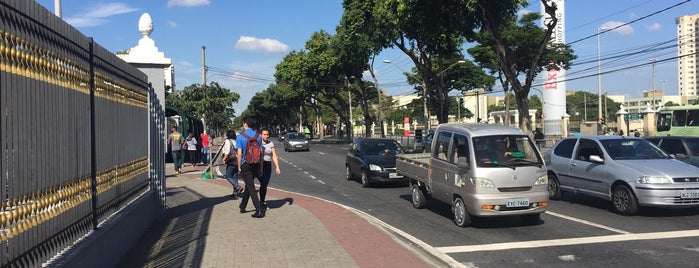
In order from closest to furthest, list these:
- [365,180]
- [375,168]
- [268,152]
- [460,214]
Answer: [460,214], [268,152], [375,168], [365,180]

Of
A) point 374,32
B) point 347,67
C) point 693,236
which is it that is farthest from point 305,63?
point 693,236

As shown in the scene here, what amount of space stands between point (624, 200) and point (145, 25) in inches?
396

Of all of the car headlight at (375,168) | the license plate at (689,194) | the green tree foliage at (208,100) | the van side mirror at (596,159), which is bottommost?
the license plate at (689,194)

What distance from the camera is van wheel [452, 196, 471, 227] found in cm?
924

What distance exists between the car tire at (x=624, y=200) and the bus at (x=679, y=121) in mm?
14146

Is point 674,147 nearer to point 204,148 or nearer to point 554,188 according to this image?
point 554,188

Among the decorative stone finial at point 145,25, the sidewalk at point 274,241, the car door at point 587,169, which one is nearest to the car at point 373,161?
the sidewalk at point 274,241

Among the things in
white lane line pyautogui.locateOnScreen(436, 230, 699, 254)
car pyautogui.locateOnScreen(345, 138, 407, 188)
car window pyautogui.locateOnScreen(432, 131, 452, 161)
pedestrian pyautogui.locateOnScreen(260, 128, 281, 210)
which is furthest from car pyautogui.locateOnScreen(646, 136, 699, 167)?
pedestrian pyautogui.locateOnScreen(260, 128, 281, 210)

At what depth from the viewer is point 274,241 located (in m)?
7.74

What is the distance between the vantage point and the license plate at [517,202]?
8.91 metres

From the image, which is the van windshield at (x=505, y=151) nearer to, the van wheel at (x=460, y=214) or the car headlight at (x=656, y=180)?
the van wheel at (x=460, y=214)

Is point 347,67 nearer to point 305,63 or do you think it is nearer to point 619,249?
point 305,63

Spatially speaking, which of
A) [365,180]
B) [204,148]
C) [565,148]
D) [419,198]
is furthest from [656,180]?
[204,148]

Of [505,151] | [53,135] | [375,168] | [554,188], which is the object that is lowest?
[554,188]
